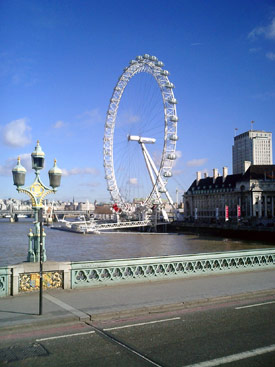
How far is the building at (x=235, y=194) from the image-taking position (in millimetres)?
103250

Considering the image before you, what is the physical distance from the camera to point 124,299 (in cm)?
1085

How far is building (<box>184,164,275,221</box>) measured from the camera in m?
103

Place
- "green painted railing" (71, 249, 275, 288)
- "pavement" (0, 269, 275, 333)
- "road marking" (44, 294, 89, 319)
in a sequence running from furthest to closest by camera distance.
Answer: "green painted railing" (71, 249, 275, 288), "road marking" (44, 294, 89, 319), "pavement" (0, 269, 275, 333)

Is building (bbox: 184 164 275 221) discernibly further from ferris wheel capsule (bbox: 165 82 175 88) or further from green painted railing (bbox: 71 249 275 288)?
green painted railing (bbox: 71 249 275 288)

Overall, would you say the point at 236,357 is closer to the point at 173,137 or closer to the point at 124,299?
the point at 124,299

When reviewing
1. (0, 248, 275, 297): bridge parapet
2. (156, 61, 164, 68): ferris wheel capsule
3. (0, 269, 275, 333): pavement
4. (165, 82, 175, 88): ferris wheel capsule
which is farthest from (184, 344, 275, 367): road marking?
(156, 61, 164, 68): ferris wheel capsule

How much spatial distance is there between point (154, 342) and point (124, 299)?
3.23m

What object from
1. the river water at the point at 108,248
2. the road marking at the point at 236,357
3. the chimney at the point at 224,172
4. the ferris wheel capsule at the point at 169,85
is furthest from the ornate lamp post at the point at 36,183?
the chimney at the point at 224,172

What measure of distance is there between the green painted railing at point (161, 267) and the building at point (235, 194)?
7151cm

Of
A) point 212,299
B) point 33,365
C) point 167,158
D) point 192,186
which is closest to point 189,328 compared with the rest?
point 212,299

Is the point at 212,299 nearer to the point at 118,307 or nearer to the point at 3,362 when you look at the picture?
the point at 118,307

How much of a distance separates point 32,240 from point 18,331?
4.75 meters

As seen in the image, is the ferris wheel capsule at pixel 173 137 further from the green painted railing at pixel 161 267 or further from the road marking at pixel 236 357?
the road marking at pixel 236 357

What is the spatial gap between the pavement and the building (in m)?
74.8
